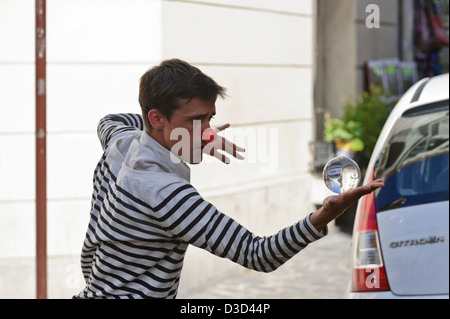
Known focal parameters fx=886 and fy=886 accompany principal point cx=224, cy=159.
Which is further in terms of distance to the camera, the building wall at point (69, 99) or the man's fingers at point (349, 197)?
the building wall at point (69, 99)

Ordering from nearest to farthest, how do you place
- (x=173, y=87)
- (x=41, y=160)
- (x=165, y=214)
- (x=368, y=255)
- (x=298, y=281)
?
1. (x=165, y=214)
2. (x=173, y=87)
3. (x=368, y=255)
4. (x=41, y=160)
5. (x=298, y=281)

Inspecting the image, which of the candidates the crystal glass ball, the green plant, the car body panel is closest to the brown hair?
the crystal glass ball

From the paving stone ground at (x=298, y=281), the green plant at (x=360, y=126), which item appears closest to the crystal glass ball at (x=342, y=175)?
the paving stone ground at (x=298, y=281)

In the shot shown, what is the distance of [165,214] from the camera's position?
2615mm

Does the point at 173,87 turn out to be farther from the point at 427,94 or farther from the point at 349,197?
the point at 427,94

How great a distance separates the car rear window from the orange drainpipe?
1765mm

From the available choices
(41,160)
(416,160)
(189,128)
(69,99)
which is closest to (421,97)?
(416,160)

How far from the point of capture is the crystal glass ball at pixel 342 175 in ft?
7.86

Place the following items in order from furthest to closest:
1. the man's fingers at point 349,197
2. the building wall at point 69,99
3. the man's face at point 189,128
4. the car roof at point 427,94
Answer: the building wall at point 69,99
the car roof at point 427,94
the man's face at point 189,128
the man's fingers at point 349,197

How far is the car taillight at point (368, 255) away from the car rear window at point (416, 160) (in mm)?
81

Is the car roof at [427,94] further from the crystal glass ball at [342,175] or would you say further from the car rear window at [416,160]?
the crystal glass ball at [342,175]

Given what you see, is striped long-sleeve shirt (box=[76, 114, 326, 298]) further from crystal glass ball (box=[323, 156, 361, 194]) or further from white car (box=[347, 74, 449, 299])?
white car (box=[347, 74, 449, 299])

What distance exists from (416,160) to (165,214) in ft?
7.20

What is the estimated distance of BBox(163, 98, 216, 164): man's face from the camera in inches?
Answer: 106
